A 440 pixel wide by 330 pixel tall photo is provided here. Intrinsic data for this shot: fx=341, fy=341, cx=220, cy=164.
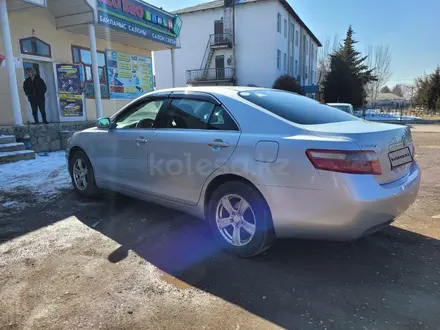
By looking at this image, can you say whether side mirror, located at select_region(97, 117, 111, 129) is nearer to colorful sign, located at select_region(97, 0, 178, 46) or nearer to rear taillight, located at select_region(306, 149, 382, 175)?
rear taillight, located at select_region(306, 149, 382, 175)

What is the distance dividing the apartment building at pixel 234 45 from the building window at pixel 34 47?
64.4 ft

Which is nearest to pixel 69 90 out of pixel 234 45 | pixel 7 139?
pixel 7 139

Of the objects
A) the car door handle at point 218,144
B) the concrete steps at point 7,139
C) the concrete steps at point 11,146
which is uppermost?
the car door handle at point 218,144

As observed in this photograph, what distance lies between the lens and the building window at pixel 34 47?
10.5m

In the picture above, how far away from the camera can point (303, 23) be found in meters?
39.1

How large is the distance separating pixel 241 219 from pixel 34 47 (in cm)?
1068

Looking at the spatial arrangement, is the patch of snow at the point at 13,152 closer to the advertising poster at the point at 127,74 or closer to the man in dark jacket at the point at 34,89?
the man in dark jacket at the point at 34,89

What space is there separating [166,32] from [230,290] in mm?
13444

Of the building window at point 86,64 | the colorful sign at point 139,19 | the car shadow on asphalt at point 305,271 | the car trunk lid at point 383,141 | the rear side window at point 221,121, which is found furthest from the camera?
the building window at point 86,64

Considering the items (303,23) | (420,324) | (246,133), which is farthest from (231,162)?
(303,23)

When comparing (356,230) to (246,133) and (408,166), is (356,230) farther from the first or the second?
(246,133)

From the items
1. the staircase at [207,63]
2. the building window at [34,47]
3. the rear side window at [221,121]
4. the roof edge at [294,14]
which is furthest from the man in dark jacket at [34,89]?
the roof edge at [294,14]

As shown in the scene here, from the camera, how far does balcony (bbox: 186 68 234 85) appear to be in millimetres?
31991

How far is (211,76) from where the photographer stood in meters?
33.0
